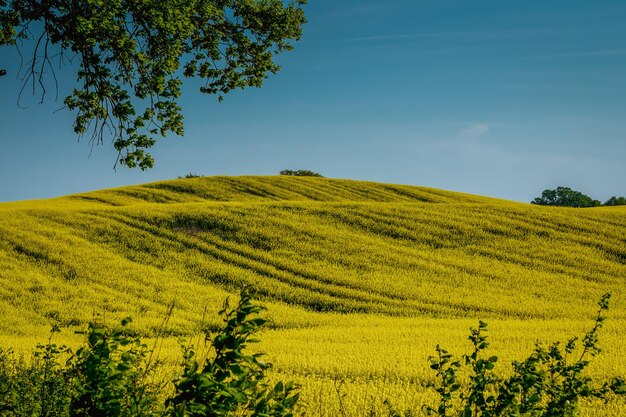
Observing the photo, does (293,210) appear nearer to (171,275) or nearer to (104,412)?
(171,275)

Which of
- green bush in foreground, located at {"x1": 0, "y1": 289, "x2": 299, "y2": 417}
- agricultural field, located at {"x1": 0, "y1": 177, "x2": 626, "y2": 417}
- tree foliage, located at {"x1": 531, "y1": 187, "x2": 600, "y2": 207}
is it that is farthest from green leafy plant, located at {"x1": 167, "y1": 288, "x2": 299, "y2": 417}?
tree foliage, located at {"x1": 531, "y1": 187, "x2": 600, "y2": 207}

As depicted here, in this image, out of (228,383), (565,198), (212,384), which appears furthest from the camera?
(565,198)

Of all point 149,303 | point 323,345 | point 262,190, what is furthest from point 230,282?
point 262,190

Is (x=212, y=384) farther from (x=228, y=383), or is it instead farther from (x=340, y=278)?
(x=340, y=278)

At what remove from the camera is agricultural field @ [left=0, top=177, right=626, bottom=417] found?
47.8 ft

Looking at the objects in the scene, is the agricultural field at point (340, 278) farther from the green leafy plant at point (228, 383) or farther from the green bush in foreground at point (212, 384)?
the green leafy plant at point (228, 383)

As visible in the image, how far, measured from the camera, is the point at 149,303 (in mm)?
21844

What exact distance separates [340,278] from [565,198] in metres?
100.0

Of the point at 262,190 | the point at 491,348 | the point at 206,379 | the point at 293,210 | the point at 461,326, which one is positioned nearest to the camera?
the point at 206,379

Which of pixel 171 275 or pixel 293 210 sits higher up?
pixel 293 210

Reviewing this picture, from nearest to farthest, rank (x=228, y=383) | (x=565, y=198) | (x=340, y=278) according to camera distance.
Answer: (x=228, y=383) → (x=340, y=278) → (x=565, y=198)

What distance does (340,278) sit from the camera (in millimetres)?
26062

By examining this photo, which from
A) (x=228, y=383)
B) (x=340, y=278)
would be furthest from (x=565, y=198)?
(x=228, y=383)

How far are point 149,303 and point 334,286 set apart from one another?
26.0 feet
